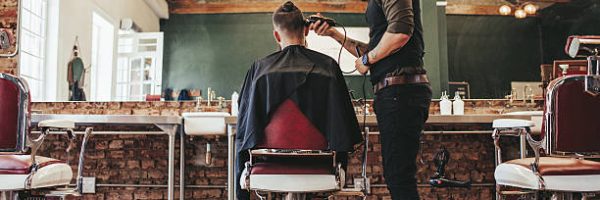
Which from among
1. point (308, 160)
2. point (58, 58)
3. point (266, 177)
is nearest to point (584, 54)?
point (308, 160)

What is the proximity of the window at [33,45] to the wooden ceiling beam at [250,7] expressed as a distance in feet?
3.15

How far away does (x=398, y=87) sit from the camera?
6.60ft

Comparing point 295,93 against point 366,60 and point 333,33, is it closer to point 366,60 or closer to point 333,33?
point 366,60

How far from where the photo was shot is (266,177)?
1951 millimetres

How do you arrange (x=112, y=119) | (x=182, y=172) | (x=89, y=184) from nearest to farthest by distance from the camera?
(x=112, y=119), (x=182, y=172), (x=89, y=184)

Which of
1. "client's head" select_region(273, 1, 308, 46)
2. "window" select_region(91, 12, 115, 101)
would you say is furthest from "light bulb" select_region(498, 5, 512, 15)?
"window" select_region(91, 12, 115, 101)

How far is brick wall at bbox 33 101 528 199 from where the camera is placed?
3.88 m

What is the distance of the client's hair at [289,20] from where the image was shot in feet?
6.68

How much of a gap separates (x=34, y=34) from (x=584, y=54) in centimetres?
360

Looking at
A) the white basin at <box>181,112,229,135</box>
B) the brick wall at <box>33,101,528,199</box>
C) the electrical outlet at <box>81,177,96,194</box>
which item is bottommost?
the electrical outlet at <box>81,177,96,194</box>

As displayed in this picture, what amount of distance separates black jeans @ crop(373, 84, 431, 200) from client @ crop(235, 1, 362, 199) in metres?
0.13

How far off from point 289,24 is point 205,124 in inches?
57.6

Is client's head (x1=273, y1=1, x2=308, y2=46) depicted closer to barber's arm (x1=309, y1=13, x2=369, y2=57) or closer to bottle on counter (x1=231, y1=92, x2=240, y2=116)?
barber's arm (x1=309, y1=13, x2=369, y2=57)

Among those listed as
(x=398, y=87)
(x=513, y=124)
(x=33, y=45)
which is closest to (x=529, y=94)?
(x=513, y=124)
